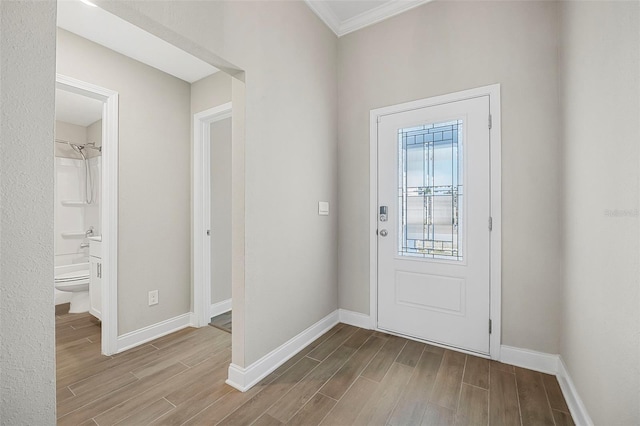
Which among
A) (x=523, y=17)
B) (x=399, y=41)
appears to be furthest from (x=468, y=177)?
(x=399, y=41)

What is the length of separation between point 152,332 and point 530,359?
3128 mm

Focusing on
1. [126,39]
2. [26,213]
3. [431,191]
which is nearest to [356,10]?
[431,191]

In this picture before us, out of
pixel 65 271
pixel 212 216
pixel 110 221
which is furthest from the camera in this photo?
pixel 65 271

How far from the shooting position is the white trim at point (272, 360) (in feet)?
5.93

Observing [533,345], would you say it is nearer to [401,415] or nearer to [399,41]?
[401,415]

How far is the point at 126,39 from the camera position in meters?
2.23

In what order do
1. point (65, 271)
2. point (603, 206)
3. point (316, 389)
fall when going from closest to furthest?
point (603, 206)
point (316, 389)
point (65, 271)

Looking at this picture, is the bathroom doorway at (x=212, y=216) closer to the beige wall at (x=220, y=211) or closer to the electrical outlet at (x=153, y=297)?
the beige wall at (x=220, y=211)

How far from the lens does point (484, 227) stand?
7.05 ft

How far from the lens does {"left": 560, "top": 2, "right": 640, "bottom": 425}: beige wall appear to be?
3.36ft

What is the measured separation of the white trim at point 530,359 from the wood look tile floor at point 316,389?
6 centimetres

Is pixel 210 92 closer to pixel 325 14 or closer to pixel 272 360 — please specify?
pixel 325 14

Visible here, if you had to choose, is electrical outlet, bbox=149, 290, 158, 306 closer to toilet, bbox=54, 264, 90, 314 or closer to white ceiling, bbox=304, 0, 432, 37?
toilet, bbox=54, 264, 90, 314

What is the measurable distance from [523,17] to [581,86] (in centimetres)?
87
